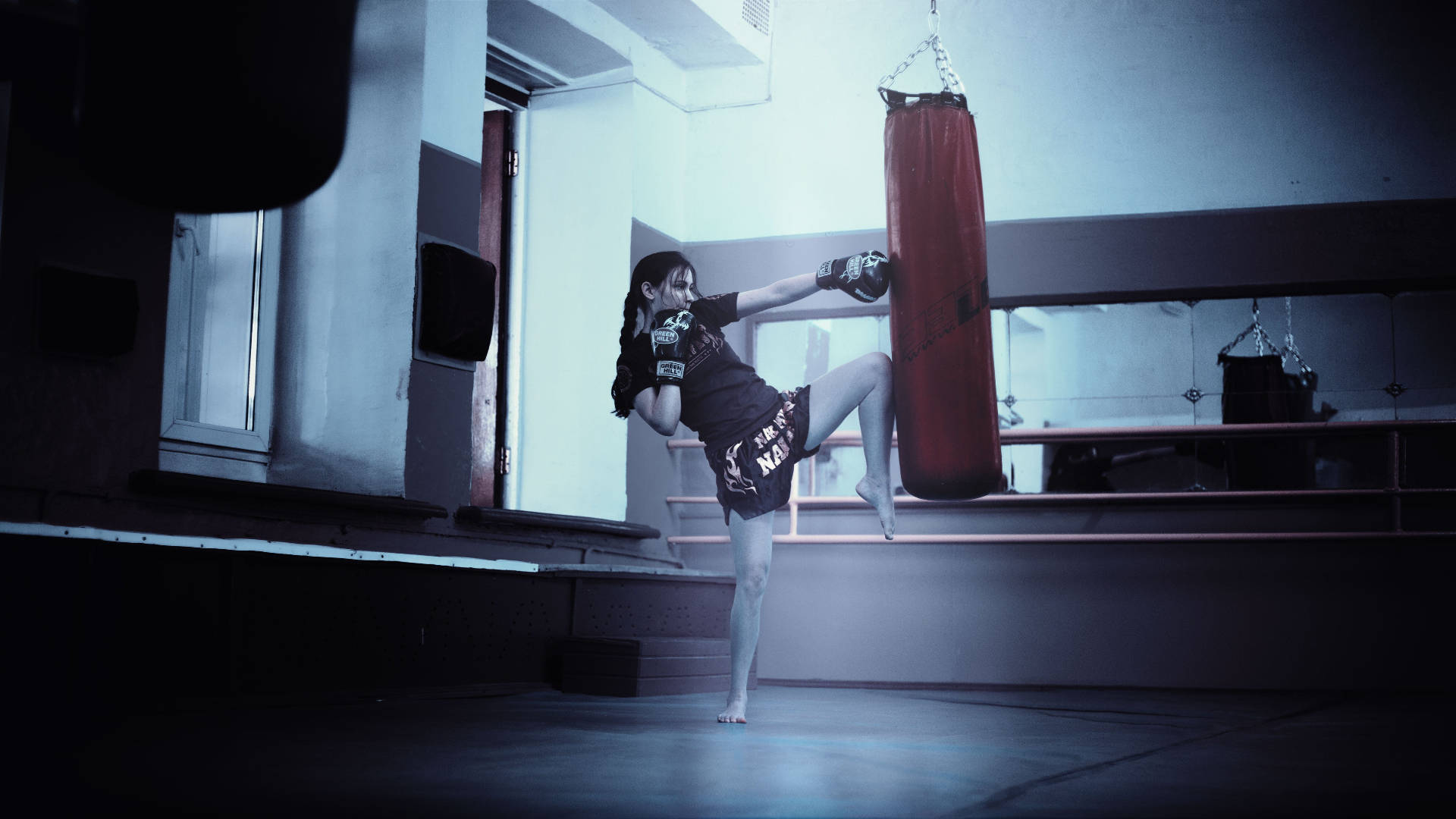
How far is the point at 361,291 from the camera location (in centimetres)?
411

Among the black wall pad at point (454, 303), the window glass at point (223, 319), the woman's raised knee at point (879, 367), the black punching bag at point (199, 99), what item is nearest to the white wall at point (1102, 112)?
the black wall pad at point (454, 303)

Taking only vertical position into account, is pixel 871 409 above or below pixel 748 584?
above

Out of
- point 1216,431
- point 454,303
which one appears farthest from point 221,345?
point 1216,431

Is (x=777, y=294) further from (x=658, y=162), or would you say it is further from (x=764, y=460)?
(x=658, y=162)

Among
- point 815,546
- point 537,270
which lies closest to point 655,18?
point 537,270

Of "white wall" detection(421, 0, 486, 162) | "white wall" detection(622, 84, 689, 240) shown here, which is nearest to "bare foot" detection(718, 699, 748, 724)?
"white wall" detection(421, 0, 486, 162)

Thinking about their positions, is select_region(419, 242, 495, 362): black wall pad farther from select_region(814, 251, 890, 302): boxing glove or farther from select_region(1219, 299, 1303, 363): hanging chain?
select_region(1219, 299, 1303, 363): hanging chain

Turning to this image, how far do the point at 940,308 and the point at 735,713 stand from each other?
125cm

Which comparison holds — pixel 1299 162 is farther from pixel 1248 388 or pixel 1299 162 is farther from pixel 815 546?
pixel 815 546

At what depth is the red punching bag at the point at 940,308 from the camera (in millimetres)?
3217

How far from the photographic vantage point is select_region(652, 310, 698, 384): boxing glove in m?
3.36

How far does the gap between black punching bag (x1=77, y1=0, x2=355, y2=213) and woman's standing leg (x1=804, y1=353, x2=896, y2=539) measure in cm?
186

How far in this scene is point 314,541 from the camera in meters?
3.72

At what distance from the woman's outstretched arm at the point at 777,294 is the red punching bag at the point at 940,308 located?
0.83 feet
